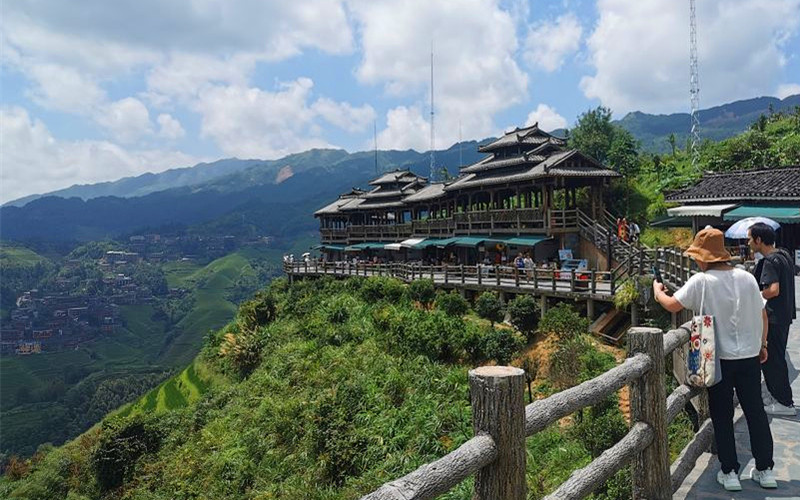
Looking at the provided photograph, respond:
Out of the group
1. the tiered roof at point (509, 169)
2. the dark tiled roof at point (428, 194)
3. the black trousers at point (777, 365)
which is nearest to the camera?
the black trousers at point (777, 365)

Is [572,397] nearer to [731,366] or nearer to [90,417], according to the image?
[731,366]

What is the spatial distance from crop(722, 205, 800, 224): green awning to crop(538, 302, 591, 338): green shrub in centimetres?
910

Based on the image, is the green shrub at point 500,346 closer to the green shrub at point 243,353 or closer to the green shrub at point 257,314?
the green shrub at point 243,353

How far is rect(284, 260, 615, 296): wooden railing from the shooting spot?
17844mm

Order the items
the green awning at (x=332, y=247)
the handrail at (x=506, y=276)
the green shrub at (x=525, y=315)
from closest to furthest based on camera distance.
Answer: the green shrub at (x=525, y=315) < the handrail at (x=506, y=276) < the green awning at (x=332, y=247)

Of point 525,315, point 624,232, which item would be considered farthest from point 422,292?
point 624,232

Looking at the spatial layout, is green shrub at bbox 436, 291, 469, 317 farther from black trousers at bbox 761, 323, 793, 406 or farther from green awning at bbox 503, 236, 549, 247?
black trousers at bbox 761, 323, 793, 406

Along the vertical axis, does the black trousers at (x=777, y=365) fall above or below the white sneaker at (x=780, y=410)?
above

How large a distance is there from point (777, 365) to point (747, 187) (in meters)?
19.9

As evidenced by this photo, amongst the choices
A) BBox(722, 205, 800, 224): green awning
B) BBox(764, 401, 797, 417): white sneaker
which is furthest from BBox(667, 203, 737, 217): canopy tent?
BBox(764, 401, 797, 417): white sneaker

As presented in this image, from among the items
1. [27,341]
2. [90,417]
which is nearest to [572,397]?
[90,417]

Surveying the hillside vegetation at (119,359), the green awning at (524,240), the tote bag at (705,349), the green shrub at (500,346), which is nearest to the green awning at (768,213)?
the green awning at (524,240)

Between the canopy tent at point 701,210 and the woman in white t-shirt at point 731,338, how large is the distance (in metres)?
20.0

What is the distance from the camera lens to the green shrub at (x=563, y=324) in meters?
15.5
